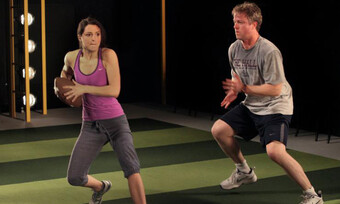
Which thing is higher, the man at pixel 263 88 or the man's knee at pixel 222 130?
the man at pixel 263 88

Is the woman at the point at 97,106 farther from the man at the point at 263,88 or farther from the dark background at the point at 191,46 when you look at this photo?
the dark background at the point at 191,46

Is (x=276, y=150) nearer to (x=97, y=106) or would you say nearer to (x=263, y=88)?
(x=263, y=88)

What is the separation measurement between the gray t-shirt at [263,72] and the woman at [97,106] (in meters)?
1.23

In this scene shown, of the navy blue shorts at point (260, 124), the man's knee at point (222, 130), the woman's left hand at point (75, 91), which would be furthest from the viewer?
the man's knee at point (222, 130)

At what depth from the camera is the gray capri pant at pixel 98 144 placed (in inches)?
215

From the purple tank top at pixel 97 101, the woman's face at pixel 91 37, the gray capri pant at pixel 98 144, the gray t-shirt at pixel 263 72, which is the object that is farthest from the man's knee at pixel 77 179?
the gray t-shirt at pixel 263 72

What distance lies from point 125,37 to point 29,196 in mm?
7146

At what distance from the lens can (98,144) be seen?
5.62 meters

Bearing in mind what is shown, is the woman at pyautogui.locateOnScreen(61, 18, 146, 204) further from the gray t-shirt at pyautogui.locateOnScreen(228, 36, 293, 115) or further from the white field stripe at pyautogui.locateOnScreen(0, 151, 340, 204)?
the gray t-shirt at pyautogui.locateOnScreen(228, 36, 293, 115)

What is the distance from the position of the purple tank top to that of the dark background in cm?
485

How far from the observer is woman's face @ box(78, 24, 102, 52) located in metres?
5.47

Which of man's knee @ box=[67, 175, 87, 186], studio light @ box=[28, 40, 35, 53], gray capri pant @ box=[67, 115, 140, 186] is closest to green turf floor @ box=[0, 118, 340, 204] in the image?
man's knee @ box=[67, 175, 87, 186]

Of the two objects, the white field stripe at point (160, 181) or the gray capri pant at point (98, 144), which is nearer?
the gray capri pant at point (98, 144)

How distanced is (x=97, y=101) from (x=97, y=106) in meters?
0.04
